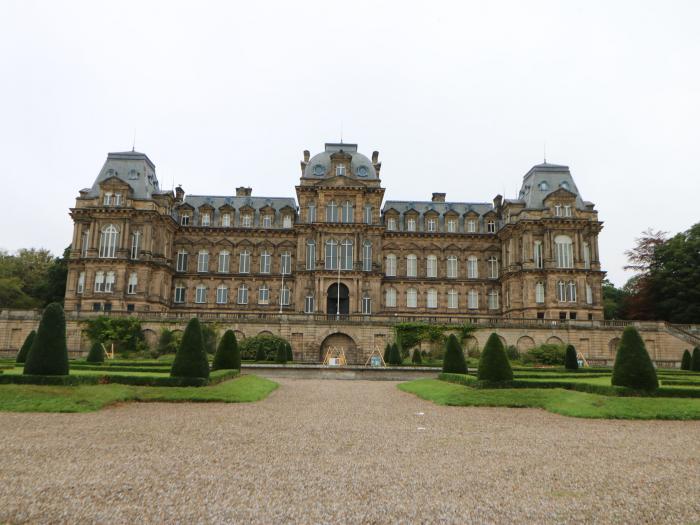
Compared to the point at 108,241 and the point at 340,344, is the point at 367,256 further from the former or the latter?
the point at 108,241

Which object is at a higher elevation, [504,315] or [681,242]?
[681,242]

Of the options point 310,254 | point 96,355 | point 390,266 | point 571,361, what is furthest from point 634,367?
point 390,266

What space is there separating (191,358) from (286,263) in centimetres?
3715

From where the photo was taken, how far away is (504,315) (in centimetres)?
5434

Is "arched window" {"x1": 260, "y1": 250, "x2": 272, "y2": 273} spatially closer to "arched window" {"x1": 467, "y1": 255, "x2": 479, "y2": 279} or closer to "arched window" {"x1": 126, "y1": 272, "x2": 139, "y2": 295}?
"arched window" {"x1": 126, "y1": 272, "x2": 139, "y2": 295}

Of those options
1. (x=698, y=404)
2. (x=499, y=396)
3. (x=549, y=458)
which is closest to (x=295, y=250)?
(x=499, y=396)

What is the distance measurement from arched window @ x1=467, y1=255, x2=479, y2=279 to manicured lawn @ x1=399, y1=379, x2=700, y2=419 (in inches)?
1437

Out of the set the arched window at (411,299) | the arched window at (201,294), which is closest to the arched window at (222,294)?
the arched window at (201,294)

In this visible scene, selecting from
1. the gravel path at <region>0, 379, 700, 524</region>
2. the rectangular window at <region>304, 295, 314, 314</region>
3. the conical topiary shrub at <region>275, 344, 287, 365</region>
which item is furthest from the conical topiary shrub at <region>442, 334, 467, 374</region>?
the rectangular window at <region>304, 295, 314, 314</region>

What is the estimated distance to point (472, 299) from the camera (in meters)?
56.3

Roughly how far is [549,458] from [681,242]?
158 feet

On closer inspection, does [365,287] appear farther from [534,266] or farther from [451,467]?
[451,467]

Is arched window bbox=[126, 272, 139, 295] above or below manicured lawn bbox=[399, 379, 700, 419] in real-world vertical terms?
above

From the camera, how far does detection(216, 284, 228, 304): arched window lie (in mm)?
56219
